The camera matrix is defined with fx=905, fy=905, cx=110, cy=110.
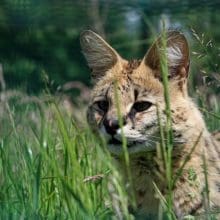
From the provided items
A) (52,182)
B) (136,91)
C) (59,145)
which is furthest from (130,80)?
(52,182)

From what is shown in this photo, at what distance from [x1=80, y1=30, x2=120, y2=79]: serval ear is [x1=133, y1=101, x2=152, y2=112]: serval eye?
0.44 m

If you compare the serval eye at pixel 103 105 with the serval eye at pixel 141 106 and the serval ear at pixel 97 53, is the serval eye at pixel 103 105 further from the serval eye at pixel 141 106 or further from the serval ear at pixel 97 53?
the serval ear at pixel 97 53

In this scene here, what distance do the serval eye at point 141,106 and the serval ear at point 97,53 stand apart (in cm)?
44

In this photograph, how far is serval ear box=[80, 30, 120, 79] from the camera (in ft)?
14.0

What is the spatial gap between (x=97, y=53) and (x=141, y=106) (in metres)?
0.50

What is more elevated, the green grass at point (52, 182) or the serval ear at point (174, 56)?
the serval ear at point (174, 56)

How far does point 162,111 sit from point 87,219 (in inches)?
42.1

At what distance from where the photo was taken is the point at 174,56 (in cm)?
402

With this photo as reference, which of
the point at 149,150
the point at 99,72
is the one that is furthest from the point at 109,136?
the point at 99,72

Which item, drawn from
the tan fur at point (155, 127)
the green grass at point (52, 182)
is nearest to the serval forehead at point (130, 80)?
the tan fur at point (155, 127)

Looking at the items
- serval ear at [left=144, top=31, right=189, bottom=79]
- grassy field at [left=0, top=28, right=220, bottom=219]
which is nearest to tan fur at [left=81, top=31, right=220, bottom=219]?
serval ear at [left=144, top=31, right=189, bottom=79]

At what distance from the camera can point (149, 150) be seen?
380cm

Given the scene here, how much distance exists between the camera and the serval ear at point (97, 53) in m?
4.25

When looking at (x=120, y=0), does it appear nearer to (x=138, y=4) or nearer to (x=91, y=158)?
(x=138, y=4)
